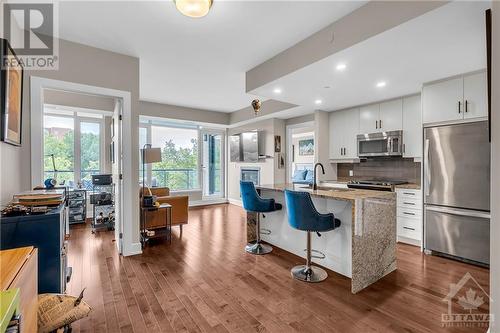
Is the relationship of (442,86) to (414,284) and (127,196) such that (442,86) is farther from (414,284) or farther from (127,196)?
A: (127,196)

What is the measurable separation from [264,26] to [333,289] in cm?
291

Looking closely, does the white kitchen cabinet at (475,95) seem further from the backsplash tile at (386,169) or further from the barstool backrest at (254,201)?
the barstool backrest at (254,201)

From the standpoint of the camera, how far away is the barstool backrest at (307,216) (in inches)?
97.4

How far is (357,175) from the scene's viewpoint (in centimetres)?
525

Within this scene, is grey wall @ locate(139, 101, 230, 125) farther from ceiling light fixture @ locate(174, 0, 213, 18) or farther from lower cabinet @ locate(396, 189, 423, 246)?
lower cabinet @ locate(396, 189, 423, 246)

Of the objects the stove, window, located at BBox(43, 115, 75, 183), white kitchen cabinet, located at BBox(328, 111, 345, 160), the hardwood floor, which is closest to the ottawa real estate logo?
the hardwood floor

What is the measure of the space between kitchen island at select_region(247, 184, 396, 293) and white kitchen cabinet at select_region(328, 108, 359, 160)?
243 centimetres

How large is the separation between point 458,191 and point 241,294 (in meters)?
3.14

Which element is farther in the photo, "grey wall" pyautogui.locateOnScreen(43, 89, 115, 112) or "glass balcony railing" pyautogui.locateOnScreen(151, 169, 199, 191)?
"glass balcony railing" pyautogui.locateOnScreen(151, 169, 199, 191)

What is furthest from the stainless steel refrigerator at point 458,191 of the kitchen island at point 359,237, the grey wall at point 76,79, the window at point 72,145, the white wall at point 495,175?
the window at point 72,145

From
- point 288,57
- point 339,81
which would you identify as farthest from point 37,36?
point 339,81

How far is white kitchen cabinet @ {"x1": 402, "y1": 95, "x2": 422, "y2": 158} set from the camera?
13.4 feet

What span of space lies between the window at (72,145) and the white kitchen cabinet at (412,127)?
6.59 meters

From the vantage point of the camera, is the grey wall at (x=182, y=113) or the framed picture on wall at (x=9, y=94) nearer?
the framed picture on wall at (x=9, y=94)
